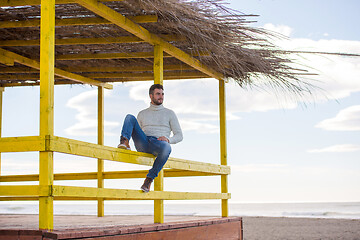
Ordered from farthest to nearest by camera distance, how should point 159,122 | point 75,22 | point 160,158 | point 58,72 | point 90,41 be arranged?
point 58,72
point 90,41
point 75,22
point 159,122
point 160,158

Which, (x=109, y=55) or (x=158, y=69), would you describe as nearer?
(x=158, y=69)

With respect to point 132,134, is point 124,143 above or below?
below

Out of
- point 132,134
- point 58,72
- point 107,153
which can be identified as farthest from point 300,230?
point 107,153

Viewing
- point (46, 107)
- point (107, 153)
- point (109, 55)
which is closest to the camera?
point (46, 107)

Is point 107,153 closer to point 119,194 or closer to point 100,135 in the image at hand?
point 119,194

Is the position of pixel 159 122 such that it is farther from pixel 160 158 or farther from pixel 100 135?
pixel 100 135

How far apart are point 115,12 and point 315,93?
4.06m

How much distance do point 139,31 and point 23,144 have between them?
2.50 meters

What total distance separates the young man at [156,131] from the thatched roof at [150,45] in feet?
3.19

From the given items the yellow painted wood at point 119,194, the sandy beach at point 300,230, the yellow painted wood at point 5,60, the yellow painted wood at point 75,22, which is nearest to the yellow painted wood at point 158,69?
the yellow painted wood at point 75,22

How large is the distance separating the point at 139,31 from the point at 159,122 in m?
1.16

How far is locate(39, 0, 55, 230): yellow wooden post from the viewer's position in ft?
16.3

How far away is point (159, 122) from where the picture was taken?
22.6 ft

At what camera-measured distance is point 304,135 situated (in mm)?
36156
